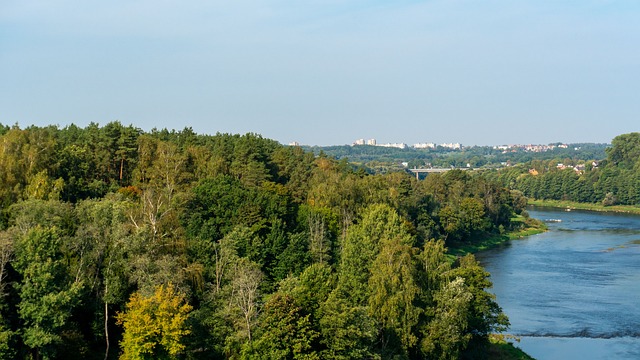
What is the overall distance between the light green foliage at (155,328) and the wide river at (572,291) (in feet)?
79.1

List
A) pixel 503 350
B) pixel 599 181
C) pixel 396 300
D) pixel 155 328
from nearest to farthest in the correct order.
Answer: pixel 155 328
pixel 396 300
pixel 503 350
pixel 599 181

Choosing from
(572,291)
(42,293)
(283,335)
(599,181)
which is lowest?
(572,291)

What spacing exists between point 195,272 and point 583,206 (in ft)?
408

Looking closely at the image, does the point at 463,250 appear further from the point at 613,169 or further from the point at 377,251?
the point at 613,169

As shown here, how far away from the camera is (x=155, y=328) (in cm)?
3170

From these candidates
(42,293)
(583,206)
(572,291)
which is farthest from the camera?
(583,206)

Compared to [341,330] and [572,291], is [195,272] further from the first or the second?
[572,291]

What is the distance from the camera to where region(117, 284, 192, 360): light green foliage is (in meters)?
31.6

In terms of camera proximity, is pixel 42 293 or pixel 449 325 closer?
pixel 42 293

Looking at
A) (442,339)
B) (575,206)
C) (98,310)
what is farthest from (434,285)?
(575,206)

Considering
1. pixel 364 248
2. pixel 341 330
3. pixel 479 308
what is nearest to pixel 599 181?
pixel 364 248

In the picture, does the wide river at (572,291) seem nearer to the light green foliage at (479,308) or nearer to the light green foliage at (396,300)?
the light green foliage at (479,308)

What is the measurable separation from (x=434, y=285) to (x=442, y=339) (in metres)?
3.42

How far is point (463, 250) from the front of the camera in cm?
8700
